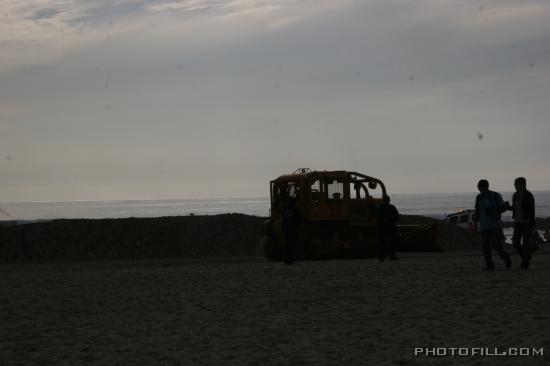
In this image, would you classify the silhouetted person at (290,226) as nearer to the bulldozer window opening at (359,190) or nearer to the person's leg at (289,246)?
the person's leg at (289,246)

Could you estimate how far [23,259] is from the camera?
37.3 metres

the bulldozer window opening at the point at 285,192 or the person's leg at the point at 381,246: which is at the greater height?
the bulldozer window opening at the point at 285,192

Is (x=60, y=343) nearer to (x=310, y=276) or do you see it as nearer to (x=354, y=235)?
(x=310, y=276)

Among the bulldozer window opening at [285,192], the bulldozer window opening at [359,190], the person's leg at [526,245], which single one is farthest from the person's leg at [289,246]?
the person's leg at [526,245]

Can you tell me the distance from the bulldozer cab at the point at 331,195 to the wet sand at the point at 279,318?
720 centimetres

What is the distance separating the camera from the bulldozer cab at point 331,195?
27328mm

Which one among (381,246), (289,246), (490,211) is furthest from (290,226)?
(490,211)

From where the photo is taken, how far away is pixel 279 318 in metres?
12.6

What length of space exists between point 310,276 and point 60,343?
908cm

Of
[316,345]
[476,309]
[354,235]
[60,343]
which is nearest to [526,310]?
[476,309]

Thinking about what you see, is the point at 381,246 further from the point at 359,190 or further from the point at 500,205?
the point at 500,205

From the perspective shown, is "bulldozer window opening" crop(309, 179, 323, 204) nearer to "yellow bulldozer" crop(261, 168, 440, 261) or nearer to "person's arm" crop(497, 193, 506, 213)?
"yellow bulldozer" crop(261, 168, 440, 261)

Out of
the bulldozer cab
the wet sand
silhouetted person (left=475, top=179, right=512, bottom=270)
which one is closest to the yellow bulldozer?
the bulldozer cab

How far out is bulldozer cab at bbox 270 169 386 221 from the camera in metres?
27.3
